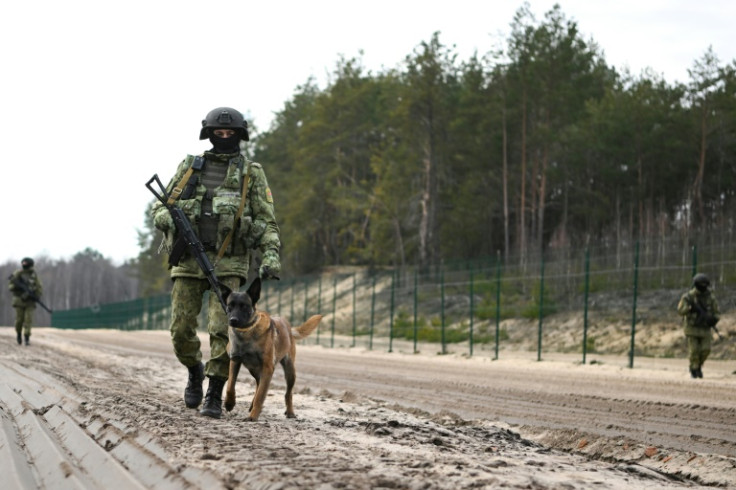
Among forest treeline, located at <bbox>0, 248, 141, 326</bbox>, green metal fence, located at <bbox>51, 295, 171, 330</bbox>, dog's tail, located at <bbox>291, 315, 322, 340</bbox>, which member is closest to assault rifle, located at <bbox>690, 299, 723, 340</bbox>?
dog's tail, located at <bbox>291, 315, 322, 340</bbox>

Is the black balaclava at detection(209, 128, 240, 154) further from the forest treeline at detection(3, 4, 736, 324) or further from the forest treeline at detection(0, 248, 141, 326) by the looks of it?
the forest treeline at detection(0, 248, 141, 326)

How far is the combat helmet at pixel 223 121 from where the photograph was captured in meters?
8.00

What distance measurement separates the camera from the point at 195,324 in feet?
27.0

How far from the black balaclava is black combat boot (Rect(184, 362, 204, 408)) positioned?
1.84 m

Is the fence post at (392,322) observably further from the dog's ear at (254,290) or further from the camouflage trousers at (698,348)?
the dog's ear at (254,290)

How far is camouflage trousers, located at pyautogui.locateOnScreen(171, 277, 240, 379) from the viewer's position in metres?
7.82

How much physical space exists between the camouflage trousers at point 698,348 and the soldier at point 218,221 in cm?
1009

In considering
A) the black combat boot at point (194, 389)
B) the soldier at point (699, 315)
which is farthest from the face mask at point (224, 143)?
the soldier at point (699, 315)

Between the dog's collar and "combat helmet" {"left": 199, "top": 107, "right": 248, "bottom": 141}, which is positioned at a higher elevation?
"combat helmet" {"left": 199, "top": 107, "right": 248, "bottom": 141}

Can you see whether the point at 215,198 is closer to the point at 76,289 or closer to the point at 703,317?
the point at 703,317

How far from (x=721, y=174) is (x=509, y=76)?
973 centimetres

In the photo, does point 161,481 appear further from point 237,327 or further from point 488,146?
point 488,146

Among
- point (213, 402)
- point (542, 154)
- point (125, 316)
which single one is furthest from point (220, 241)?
point (125, 316)

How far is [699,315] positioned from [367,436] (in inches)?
413
